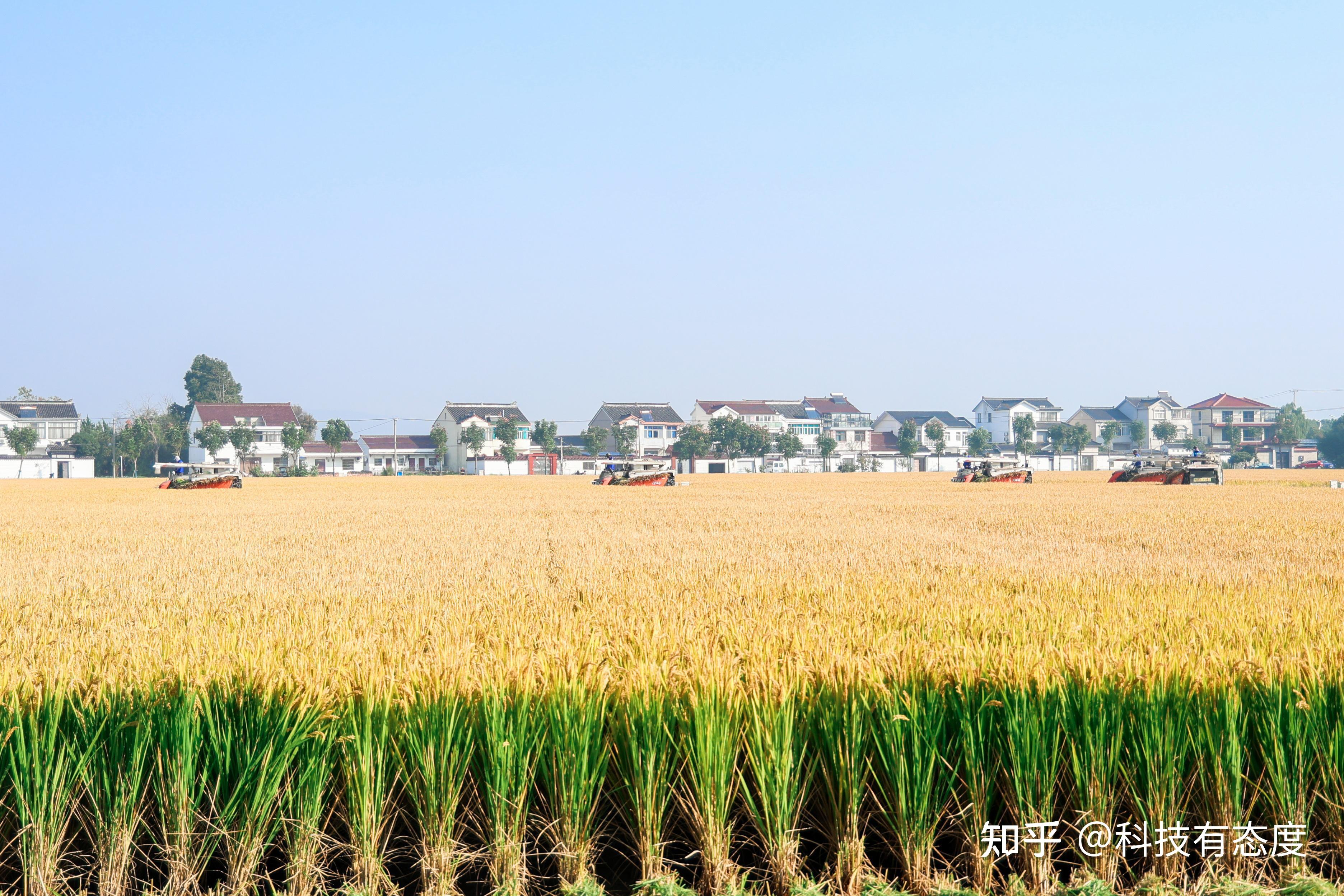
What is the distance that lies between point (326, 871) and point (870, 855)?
2114mm

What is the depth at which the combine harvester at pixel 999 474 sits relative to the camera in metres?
62.9

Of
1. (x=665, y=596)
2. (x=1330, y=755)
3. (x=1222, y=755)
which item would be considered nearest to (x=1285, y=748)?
(x=1330, y=755)

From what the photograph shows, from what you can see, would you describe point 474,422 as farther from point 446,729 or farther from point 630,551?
point 446,729

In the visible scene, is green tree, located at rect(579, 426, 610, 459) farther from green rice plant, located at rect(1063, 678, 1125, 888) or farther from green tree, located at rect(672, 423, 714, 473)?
green rice plant, located at rect(1063, 678, 1125, 888)

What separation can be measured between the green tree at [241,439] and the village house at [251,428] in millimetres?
529

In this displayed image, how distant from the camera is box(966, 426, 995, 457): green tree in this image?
475 ft

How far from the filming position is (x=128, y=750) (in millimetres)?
4211

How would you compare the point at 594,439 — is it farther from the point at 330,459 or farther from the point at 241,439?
the point at 241,439

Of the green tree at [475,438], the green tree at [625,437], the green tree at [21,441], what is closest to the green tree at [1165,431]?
the green tree at [625,437]

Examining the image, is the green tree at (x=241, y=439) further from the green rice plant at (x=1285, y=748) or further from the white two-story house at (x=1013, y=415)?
the green rice plant at (x=1285, y=748)

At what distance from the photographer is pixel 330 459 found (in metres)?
133

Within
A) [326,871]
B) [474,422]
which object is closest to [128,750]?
[326,871]

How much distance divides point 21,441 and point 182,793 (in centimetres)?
11508

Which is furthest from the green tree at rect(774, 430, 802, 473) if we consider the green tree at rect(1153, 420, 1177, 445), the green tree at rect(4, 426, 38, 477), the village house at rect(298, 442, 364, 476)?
the green tree at rect(4, 426, 38, 477)
